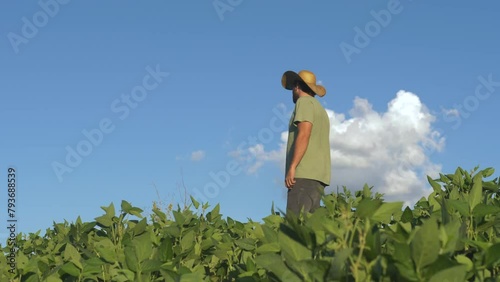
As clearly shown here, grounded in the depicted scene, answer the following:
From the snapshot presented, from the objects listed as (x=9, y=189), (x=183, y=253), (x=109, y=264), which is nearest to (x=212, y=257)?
(x=183, y=253)

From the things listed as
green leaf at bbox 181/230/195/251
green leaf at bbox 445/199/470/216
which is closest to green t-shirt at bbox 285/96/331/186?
green leaf at bbox 181/230/195/251

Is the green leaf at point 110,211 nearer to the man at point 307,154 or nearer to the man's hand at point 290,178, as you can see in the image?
the man at point 307,154

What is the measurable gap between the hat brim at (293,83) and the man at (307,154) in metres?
0.12

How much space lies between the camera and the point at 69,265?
326cm

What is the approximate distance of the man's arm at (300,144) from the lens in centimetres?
695

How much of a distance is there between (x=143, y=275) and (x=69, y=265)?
25.5 inches

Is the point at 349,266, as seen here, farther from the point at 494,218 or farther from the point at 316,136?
the point at 316,136

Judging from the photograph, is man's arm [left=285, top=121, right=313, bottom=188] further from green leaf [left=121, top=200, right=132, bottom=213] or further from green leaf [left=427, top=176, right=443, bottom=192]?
green leaf [left=121, top=200, right=132, bottom=213]

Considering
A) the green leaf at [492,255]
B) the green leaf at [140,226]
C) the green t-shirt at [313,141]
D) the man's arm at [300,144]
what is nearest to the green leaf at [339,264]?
the green leaf at [492,255]

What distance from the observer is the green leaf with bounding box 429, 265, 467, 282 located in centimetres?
169

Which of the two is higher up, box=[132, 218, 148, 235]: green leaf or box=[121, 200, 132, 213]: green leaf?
box=[121, 200, 132, 213]: green leaf

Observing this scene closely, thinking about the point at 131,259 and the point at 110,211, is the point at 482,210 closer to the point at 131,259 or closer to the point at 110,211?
the point at 131,259

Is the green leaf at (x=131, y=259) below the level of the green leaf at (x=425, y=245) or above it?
above

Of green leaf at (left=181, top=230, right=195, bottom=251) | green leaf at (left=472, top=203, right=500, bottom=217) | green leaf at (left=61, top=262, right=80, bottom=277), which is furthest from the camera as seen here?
green leaf at (left=181, top=230, right=195, bottom=251)
